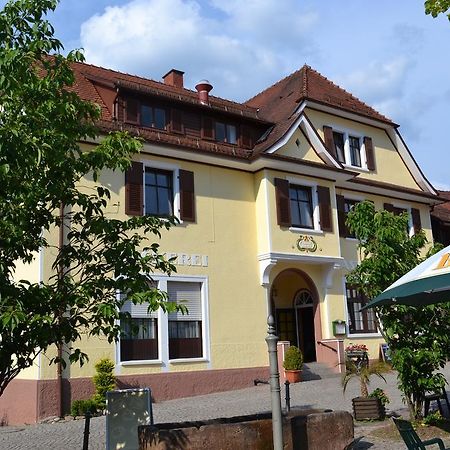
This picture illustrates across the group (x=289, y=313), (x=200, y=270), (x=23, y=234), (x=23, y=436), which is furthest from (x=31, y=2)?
(x=289, y=313)

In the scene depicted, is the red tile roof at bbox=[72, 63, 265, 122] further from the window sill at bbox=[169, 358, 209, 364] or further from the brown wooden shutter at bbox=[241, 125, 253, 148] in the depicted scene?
the window sill at bbox=[169, 358, 209, 364]

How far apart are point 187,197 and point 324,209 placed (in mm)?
5100

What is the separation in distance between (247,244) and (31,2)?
1378cm

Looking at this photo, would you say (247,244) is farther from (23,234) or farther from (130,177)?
(23,234)

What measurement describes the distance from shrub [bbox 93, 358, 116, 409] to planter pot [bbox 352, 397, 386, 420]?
6.34 m

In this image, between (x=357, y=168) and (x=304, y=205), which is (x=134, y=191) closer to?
(x=304, y=205)

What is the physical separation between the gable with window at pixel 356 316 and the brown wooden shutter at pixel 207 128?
692cm

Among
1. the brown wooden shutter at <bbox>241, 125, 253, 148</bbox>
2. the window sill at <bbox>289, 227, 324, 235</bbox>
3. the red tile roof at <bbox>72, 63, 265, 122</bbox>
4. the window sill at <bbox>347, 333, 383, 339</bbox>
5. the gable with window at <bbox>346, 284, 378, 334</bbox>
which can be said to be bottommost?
the window sill at <bbox>347, 333, 383, 339</bbox>

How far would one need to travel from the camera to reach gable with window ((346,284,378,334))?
21.5 m

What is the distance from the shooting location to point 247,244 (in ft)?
63.9

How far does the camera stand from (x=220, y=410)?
14.4 meters

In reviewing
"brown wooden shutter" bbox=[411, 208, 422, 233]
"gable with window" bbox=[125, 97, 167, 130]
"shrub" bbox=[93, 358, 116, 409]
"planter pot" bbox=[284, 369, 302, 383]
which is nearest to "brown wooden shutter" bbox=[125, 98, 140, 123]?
"gable with window" bbox=[125, 97, 167, 130]

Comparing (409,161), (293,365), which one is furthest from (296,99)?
(293,365)

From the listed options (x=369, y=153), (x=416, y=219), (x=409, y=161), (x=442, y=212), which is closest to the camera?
(x=369, y=153)
